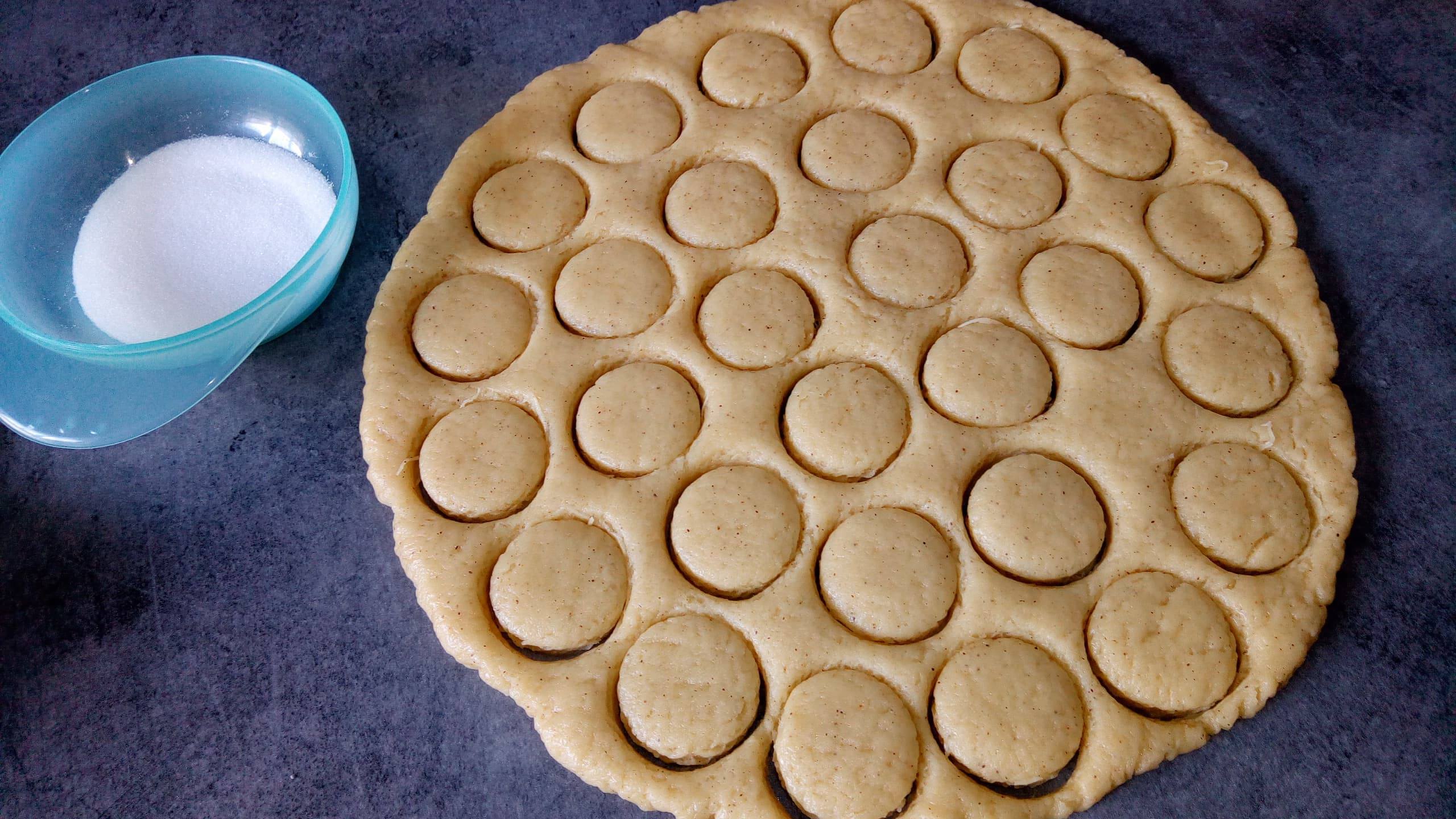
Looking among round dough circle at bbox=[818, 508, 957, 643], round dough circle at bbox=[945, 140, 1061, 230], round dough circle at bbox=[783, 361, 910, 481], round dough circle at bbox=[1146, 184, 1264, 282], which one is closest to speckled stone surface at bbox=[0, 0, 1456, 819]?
round dough circle at bbox=[1146, 184, 1264, 282]

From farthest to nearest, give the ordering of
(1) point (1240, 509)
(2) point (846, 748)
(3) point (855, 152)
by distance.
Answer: (3) point (855, 152) < (1) point (1240, 509) < (2) point (846, 748)

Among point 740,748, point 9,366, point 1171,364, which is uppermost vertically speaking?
point 1171,364

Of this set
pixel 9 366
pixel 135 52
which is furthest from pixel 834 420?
pixel 135 52

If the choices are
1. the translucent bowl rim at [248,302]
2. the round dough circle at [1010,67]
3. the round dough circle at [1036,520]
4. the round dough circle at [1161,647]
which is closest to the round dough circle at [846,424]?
the round dough circle at [1036,520]

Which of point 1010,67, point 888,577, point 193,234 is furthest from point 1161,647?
point 193,234

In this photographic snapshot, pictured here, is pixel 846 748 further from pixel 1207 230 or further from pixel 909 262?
pixel 1207 230

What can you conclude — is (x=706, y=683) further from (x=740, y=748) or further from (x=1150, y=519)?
(x=1150, y=519)
